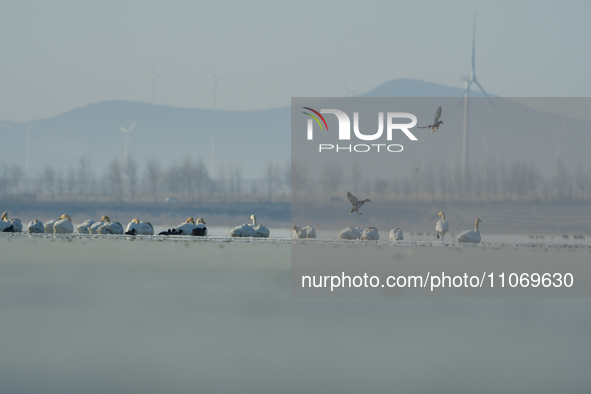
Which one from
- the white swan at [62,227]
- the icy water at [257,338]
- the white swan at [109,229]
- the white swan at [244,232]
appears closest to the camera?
the icy water at [257,338]

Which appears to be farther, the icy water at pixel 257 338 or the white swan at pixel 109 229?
the white swan at pixel 109 229

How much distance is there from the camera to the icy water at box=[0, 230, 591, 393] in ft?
71.3

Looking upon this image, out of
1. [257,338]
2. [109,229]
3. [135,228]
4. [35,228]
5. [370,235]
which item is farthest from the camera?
[35,228]

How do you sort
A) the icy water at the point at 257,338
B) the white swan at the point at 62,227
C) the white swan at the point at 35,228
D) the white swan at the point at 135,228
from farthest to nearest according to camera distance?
the white swan at the point at 35,228
the white swan at the point at 62,227
the white swan at the point at 135,228
the icy water at the point at 257,338

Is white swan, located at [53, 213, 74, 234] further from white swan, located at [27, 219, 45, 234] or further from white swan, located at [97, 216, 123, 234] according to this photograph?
white swan, located at [27, 219, 45, 234]

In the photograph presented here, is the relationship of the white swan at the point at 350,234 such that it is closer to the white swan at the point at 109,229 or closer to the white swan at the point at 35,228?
the white swan at the point at 109,229

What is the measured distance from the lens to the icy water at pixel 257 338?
21734 mm

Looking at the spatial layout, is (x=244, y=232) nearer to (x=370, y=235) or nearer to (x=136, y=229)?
(x=136, y=229)

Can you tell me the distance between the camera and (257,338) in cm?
2589

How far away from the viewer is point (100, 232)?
5034 cm

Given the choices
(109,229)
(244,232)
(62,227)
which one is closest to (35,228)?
(62,227)

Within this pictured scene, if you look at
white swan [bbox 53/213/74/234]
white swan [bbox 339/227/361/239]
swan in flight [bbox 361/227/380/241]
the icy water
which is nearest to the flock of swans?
white swan [bbox 53/213/74/234]

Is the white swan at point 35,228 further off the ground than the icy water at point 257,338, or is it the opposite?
the white swan at point 35,228

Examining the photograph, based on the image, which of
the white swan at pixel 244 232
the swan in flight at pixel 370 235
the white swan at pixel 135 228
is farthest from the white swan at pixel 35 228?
the swan in flight at pixel 370 235
